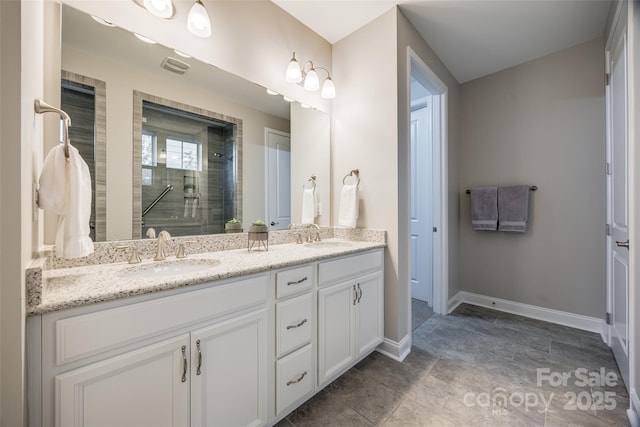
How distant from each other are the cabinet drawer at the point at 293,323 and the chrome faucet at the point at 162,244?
0.66 metres

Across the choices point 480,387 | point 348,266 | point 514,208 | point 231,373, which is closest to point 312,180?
point 348,266

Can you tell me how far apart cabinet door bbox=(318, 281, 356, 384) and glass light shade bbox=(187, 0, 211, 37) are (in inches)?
62.8

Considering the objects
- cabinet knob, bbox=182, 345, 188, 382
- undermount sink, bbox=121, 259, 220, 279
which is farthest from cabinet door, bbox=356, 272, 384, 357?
cabinet knob, bbox=182, 345, 188, 382

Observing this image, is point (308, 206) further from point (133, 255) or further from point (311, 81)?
point (133, 255)

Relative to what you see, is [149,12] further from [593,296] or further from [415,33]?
[593,296]

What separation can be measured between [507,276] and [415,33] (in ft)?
8.44

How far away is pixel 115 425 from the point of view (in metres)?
0.83

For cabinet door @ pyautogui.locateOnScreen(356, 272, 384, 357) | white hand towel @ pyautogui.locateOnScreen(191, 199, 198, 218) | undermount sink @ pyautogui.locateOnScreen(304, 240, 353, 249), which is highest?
white hand towel @ pyautogui.locateOnScreen(191, 199, 198, 218)

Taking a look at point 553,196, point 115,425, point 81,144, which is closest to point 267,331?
point 115,425

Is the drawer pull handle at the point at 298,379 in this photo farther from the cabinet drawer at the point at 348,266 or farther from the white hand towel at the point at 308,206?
the white hand towel at the point at 308,206

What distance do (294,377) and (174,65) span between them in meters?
1.84

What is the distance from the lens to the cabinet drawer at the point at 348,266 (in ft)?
4.95

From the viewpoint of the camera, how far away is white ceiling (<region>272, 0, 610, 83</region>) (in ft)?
6.24

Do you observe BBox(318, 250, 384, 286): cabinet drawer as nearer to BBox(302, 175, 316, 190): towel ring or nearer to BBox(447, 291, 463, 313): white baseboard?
BBox(302, 175, 316, 190): towel ring
